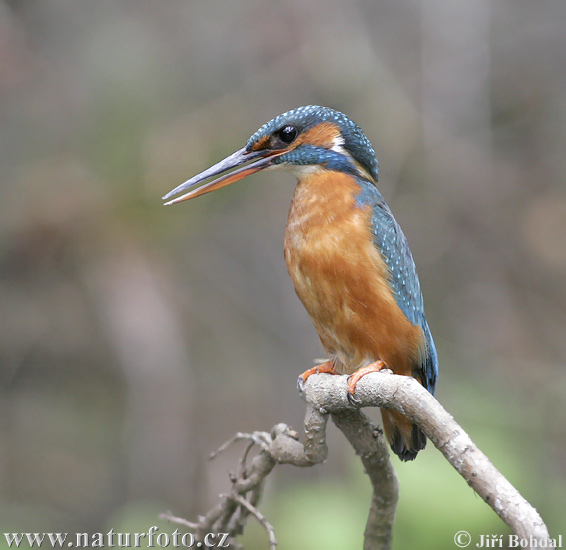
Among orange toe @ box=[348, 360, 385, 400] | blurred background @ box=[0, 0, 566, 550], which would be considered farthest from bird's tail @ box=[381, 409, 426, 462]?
blurred background @ box=[0, 0, 566, 550]

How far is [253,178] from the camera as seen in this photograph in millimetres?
3967

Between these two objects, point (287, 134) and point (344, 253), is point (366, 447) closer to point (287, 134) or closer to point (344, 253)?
point (344, 253)

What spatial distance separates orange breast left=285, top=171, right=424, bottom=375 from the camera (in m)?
2.01

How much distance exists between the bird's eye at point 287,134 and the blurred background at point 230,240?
148 cm

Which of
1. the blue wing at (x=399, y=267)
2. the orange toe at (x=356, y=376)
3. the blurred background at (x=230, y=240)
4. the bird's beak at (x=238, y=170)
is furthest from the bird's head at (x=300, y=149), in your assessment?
the blurred background at (x=230, y=240)

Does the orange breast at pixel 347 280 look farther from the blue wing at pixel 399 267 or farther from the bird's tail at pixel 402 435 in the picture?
the bird's tail at pixel 402 435

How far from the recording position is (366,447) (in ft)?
5.28

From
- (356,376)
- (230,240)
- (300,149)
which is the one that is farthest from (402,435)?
(230,240)

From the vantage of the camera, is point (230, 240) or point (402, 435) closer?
point (402, 435)

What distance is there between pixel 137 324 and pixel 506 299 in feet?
8.37

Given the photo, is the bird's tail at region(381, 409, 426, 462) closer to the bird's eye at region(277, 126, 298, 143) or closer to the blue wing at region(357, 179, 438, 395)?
the blue wing at region(357, 179, 438, 395)

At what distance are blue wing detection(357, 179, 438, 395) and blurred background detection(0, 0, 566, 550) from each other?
1.00 metres

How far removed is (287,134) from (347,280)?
1.51 ft

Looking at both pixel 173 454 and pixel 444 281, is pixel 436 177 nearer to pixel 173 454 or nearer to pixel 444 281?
pixel 444 281
